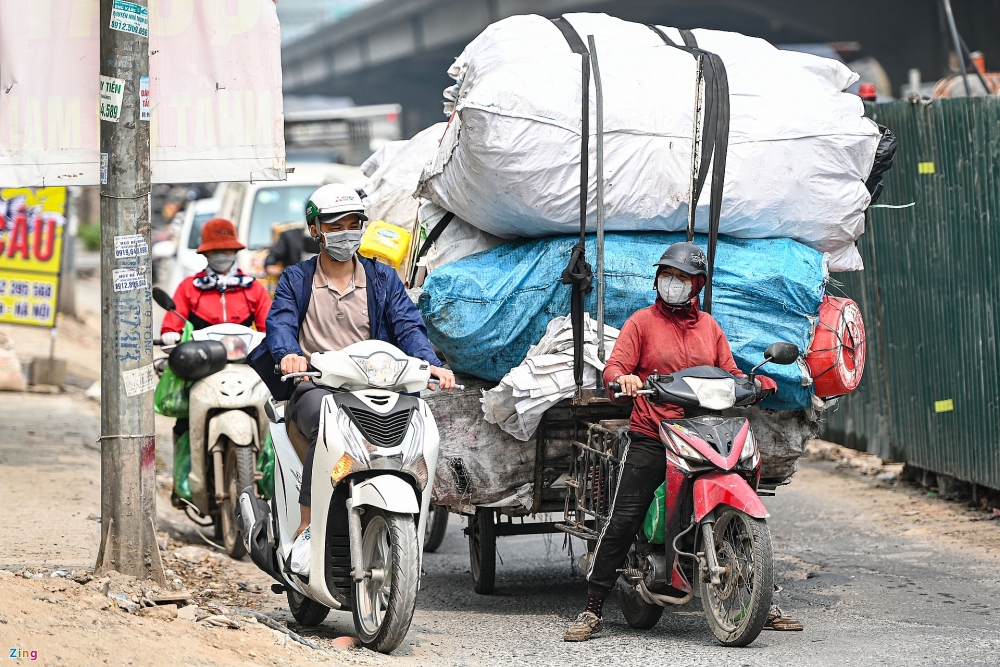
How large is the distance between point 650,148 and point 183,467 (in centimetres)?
389

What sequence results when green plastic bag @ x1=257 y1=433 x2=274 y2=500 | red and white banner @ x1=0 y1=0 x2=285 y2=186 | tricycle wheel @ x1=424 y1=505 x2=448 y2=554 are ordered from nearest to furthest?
red and white banner @ x1=0 y1=0 x2=285 y2=186 < green plastic bag @ x1=257 y1=433 x2=274 y2=500 < tricycle wheel @ x1=424 y1=505 x2=448 y2=554

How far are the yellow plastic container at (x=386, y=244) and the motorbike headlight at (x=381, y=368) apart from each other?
2202mm

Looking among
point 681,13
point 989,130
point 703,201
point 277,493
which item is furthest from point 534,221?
point 681,13

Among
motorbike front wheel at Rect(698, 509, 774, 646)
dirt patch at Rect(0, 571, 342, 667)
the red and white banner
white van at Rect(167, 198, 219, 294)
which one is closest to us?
dirt patch at Rect(0, 571, 342, 667)

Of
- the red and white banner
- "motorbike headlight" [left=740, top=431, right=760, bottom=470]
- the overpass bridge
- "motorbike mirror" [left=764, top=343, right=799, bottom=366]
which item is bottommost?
"motorbike headlight" [left=740, top=431, right=760, bottom=470]

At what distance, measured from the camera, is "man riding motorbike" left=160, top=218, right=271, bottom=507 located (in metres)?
8.58

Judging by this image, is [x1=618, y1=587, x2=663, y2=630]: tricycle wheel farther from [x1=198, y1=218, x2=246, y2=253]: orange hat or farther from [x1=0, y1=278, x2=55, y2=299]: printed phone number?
[x1=0, y1=278, x2=55, y2=299]: printed phone number

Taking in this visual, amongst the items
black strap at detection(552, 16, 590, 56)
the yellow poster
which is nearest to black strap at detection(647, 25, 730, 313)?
black strap at detection(552, 16, 590, 56)

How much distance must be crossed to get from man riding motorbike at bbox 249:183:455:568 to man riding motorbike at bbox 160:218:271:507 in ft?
8.64

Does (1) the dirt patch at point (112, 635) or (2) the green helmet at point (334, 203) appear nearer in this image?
(1) the dirt patch at point (112, 635)

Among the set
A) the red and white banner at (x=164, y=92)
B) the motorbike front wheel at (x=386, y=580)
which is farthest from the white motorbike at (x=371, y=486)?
the red and white banner at (x=164, y=92)

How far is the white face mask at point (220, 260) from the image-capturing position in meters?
8.59

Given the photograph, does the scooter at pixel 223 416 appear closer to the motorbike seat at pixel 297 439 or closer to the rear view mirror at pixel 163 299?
the rear view mirror at pixel 163 299

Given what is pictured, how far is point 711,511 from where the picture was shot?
5664mm
